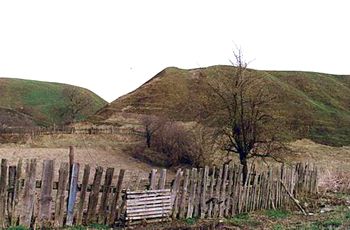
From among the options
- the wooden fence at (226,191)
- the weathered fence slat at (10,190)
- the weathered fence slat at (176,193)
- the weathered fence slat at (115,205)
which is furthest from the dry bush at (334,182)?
the weathered fence slat at (10,190)

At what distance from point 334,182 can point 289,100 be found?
176 feet

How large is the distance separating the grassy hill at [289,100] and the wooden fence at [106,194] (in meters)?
45.0

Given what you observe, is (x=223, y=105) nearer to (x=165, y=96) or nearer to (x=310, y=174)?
(x=310, y=174)

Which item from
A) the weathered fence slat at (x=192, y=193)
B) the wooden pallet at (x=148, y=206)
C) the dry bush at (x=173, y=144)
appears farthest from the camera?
the dry bush at (x=173, y=144)

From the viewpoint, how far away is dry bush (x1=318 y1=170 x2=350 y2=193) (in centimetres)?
2343

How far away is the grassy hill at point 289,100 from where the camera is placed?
6588 cm

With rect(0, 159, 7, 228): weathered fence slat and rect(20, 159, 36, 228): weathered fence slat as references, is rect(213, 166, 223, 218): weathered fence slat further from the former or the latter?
rect(0, 159, 7, 228): weathered fence slat

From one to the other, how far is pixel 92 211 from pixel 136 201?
110 cm

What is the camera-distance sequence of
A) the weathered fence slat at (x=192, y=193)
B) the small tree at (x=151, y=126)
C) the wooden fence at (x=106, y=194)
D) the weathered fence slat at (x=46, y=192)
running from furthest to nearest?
the small tree at (x=151, y=126)
the weathered fence slat at (x=192, y=193)
the weathered fence slat at (x=46, y=192)
the wooden fence at (x=106, y=194)

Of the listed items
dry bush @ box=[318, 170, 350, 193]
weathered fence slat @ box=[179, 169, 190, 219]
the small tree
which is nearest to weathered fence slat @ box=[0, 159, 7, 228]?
weathered fence slat @ box=[179, 169, 190, 219]

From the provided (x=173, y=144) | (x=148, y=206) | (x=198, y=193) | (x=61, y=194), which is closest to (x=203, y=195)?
(x=198, y=193)

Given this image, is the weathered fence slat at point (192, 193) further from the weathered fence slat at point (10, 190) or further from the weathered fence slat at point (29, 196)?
the weathered fence slat at point (10, 190)

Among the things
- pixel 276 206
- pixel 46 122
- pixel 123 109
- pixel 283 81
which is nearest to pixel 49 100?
pixel 46 122

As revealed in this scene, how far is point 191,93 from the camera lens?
79812mm
